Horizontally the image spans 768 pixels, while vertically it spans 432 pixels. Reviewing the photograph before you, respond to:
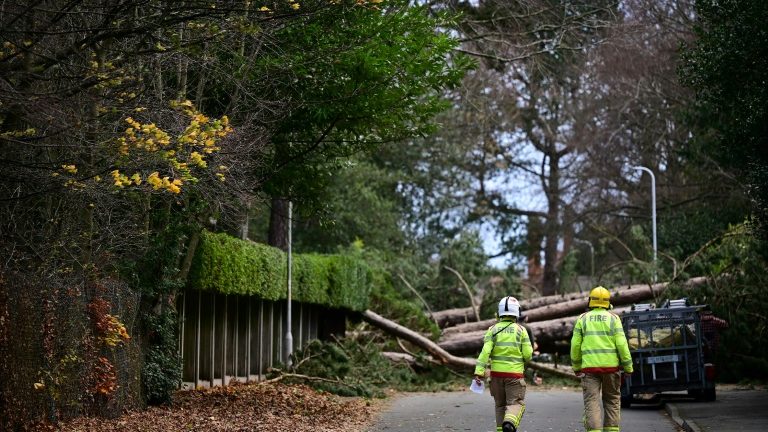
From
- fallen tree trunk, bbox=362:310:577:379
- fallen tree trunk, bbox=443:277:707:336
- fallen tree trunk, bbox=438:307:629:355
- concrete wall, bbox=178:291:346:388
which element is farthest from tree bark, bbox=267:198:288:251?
fallen tree trunk, bbox=438:307:629:355

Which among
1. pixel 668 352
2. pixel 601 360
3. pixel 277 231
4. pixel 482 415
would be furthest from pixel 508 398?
pixel 277 231

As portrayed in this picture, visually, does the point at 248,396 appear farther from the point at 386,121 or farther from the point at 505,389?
the point at 505,389

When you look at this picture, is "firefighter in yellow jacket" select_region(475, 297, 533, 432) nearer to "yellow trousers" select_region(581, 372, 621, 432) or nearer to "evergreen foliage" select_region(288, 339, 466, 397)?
"yellow trousers" select_region(581, 372, 621, 432)

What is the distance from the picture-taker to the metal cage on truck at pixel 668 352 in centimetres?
2044

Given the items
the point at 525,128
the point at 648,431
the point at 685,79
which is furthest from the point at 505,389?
the point at 525,128

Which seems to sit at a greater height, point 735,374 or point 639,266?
point 639,266

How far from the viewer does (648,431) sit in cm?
1628

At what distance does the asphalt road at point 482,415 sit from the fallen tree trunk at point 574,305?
18.4 feet

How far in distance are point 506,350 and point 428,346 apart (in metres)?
15.4

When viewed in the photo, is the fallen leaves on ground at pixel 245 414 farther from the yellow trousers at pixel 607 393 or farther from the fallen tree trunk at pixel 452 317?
the fallen tree trunk at pixel 452 317

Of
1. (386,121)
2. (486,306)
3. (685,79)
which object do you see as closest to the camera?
(386,121)

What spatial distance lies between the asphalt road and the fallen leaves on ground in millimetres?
639

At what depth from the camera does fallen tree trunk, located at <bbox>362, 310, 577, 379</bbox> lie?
27531 mm

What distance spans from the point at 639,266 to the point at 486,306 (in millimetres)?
5153
